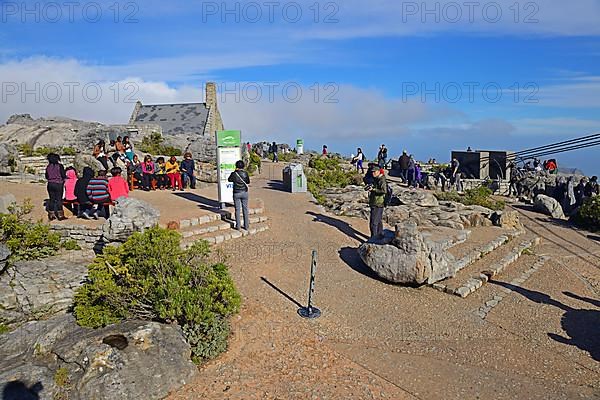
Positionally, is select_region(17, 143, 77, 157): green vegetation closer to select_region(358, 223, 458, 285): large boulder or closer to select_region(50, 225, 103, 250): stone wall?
select_region(50, 225, 103, 250): stone wall

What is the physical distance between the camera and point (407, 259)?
1002 centimetres

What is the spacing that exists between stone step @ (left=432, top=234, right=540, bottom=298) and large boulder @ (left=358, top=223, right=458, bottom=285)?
31 cm

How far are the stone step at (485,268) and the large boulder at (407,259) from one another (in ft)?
1.00

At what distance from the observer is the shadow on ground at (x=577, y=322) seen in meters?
8.27

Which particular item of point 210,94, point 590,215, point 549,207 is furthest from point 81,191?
point 210,94

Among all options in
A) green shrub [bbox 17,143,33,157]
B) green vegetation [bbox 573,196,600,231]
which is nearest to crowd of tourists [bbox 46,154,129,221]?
green shrub [bbox 17,143,33,157]

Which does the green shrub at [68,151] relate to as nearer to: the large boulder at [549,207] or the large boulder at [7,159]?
the large boulder at [7,159]

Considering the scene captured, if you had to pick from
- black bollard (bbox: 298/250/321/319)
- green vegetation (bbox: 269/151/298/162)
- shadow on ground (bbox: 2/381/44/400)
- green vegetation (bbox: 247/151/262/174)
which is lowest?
shadow on ground (bbox: 2/381/44/400)

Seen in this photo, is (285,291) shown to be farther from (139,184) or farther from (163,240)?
(139,184)

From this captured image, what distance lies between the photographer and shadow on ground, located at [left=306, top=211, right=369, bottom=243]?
13277mm

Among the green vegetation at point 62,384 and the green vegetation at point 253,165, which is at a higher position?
the green vegetation at point 253,165

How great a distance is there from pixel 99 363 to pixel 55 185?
21.7 feet

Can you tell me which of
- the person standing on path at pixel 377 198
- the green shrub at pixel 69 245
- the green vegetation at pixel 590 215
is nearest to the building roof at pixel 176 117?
the green shrub at pixel 69 245

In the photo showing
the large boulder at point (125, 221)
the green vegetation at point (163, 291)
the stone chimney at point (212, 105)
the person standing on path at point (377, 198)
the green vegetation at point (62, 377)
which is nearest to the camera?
the green vegetation at point (62, 377)
